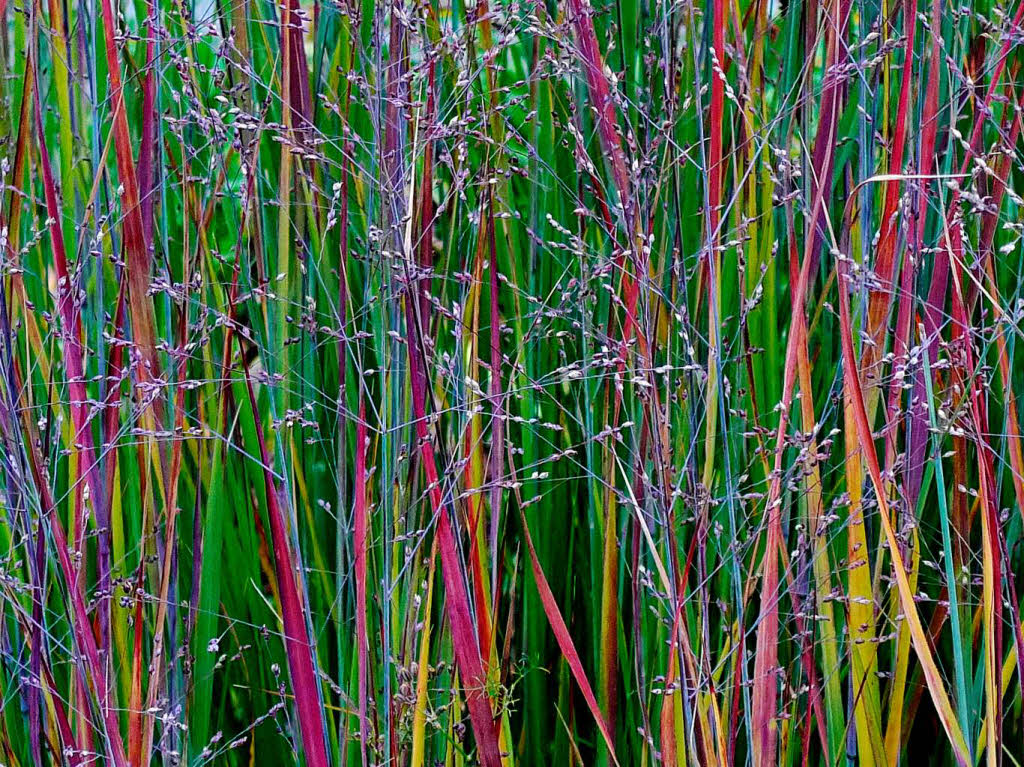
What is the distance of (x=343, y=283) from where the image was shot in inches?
37.5

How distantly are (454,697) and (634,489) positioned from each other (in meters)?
0.31

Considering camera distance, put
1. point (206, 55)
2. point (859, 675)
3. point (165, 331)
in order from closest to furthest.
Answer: point (859, 675)
point (165, 331)
point (206, 55)

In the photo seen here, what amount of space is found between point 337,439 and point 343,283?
0.27m

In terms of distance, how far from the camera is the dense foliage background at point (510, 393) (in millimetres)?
903

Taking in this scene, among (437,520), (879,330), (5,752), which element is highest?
(879,330)

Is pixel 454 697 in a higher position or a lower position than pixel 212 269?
lower

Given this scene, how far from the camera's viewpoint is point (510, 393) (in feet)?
2.92

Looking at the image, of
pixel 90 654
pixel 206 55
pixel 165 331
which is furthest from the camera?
pixel 206 55

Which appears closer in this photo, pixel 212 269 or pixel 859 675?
pixel 859 675

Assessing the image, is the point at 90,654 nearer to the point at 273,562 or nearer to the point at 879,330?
the point at 273,562

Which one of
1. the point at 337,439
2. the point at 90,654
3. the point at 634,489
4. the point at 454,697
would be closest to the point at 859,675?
the point at 634,489

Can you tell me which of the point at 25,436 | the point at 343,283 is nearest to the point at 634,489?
the point at 343,283

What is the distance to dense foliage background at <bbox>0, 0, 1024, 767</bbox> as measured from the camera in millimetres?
903

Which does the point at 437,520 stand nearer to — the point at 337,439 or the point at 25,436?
the point at 337,439
